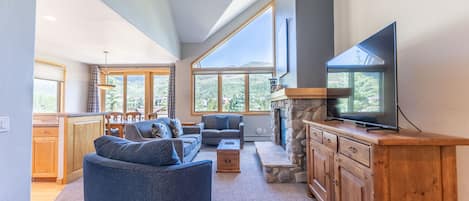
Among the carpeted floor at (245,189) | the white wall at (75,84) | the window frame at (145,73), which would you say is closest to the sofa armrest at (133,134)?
the carpeted floor at (245,189)

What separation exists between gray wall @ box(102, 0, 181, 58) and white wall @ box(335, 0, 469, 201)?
3.27 meters

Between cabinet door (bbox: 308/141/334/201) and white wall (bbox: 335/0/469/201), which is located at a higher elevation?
white wall (bbox: 335/0/469/201)

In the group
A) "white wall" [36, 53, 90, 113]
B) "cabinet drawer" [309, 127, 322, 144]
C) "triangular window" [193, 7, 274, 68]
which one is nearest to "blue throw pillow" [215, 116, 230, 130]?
"triangular window" [193, 7, 274, 68]

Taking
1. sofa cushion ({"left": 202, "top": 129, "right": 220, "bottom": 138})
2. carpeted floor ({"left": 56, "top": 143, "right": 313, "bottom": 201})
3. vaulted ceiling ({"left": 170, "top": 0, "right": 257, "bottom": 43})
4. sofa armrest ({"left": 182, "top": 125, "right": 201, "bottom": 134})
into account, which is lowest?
carpeted floor ({"left": 56, "top": 143, "right": 313, "bottom": 201})

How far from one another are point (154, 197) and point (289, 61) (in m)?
3.24

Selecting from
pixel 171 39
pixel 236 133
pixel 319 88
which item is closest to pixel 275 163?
pixel 319 88

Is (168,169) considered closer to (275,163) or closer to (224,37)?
(275,163)

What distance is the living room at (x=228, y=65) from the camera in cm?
164

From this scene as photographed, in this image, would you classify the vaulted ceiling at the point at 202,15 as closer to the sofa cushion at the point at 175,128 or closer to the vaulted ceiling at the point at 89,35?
the vaulted ceiling at the point at 89,35

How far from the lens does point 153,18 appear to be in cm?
493

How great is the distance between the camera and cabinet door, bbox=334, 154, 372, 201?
1551mm

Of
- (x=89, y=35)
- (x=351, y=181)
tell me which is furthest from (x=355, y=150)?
(x=89, y=35)

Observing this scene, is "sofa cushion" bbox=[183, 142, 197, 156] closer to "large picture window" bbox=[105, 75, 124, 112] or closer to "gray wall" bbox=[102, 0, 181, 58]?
"gray wall" bbox=[102, 0, 181, 58]

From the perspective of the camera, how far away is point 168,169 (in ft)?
5.54
